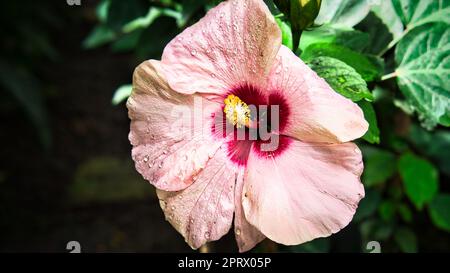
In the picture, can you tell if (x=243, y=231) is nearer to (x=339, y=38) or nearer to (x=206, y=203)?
(x=206, y=203)

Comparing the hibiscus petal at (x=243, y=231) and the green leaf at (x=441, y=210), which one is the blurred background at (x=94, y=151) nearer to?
the green leaf at (x=441, y=210)

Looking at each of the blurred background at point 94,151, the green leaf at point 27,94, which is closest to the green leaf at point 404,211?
the blurred background at point 94,151

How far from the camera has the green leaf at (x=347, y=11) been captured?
0.91m

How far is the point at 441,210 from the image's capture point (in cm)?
171

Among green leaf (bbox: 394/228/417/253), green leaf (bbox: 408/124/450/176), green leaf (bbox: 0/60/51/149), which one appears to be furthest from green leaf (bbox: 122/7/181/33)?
green leaf (bbox: 0/60/51/149)

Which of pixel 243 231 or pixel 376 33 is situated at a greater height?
pixel 376 33

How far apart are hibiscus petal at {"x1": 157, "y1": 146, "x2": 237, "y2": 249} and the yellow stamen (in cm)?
5

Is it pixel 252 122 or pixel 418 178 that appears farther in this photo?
pixel 418 178

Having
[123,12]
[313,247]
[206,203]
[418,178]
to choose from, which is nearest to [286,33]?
[206,203]

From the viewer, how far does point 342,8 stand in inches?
36.2

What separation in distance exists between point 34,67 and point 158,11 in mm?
1528

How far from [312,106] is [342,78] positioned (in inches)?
3.5

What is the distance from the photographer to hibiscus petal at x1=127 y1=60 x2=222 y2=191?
2.52 feet

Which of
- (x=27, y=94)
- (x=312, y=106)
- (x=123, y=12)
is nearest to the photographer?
(x=312, y=106)
